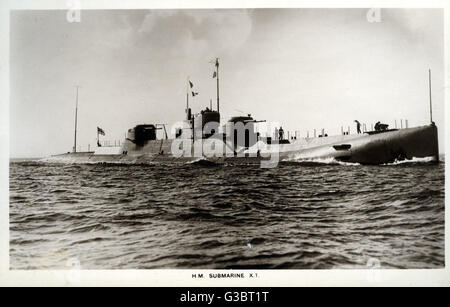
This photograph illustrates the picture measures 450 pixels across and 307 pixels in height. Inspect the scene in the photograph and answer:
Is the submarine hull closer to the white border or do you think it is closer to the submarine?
the submarine

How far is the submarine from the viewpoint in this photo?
1316cm

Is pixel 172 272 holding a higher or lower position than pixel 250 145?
lower

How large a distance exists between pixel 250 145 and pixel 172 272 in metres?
10.4

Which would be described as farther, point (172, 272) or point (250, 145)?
point (250, 145)

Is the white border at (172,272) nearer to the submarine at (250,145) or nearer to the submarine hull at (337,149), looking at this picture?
the submarine at (250,145)

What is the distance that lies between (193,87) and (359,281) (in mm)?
5860

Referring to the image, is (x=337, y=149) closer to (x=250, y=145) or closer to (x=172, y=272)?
(x=250, y=145)

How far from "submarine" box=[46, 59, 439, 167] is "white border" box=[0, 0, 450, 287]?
5.06 meters

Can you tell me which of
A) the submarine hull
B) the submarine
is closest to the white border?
the submarine

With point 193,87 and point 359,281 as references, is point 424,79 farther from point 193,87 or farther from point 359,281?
point 193,87

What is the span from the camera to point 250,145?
15695mm

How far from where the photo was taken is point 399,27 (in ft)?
22.3

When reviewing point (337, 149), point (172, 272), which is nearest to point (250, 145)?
point (337, 149)
